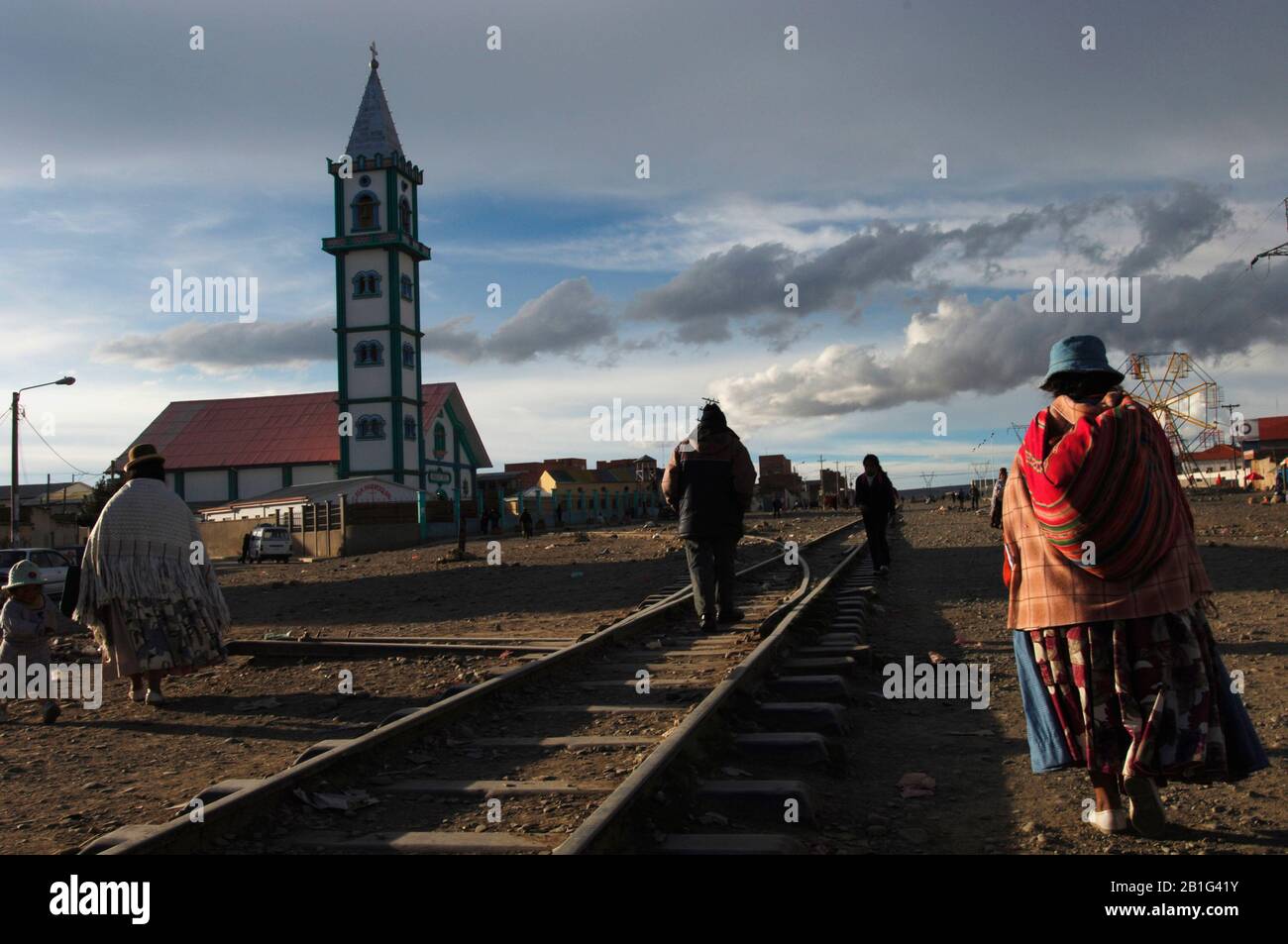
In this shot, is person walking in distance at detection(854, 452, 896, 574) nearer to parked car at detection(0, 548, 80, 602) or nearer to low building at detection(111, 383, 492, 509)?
parked car at detection(0, 548, 80, 602)

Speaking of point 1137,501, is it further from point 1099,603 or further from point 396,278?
point 396,278

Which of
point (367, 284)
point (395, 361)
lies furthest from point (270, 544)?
point (367, 284)

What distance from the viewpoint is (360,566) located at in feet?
86.0

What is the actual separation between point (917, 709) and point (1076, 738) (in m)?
2.69

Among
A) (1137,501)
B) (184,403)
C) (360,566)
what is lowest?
(360,566)

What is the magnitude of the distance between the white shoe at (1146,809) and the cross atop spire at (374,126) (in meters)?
54.6

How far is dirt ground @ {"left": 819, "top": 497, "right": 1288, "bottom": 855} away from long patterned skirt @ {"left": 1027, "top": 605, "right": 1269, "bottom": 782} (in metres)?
0.34

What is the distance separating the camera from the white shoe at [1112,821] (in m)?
3.88

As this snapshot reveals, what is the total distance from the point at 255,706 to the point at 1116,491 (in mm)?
6280

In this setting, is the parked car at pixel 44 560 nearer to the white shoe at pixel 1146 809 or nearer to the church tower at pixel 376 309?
the white shoe at pixel 1146 809

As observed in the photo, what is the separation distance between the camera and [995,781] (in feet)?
15.8
